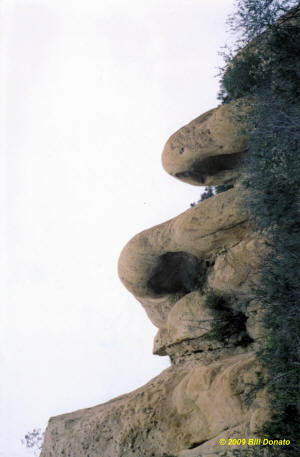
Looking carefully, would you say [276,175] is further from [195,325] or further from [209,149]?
[195,325]

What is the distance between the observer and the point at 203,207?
11.9m

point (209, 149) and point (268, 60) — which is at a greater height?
point (268, 60)

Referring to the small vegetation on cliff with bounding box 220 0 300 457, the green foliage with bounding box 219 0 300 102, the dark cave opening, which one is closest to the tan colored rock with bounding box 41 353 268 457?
the small vegetation on cliff with bounding box 220 0 300 457

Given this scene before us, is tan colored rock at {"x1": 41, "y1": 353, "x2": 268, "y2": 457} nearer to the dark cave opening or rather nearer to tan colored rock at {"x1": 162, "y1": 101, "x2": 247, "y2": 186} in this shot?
the dark cave opening

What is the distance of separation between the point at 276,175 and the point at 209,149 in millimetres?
2694

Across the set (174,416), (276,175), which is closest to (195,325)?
(174,416)

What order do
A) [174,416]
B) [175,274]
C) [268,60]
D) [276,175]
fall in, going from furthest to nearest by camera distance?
[175,274], [268,60], [276,175], [174,416]

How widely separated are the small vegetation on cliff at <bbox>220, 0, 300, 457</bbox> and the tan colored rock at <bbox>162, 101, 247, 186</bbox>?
1.96ft

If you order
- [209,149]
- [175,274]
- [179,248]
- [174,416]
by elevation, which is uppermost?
[209,149]

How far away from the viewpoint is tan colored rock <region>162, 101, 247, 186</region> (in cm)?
1178

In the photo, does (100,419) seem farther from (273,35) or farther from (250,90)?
(273,35)

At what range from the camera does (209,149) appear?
12352 mm

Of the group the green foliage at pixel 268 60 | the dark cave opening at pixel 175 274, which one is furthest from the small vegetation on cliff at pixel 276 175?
the dark cave opening at pixel 175 274

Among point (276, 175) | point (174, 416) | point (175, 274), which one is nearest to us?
point (174, 416)
